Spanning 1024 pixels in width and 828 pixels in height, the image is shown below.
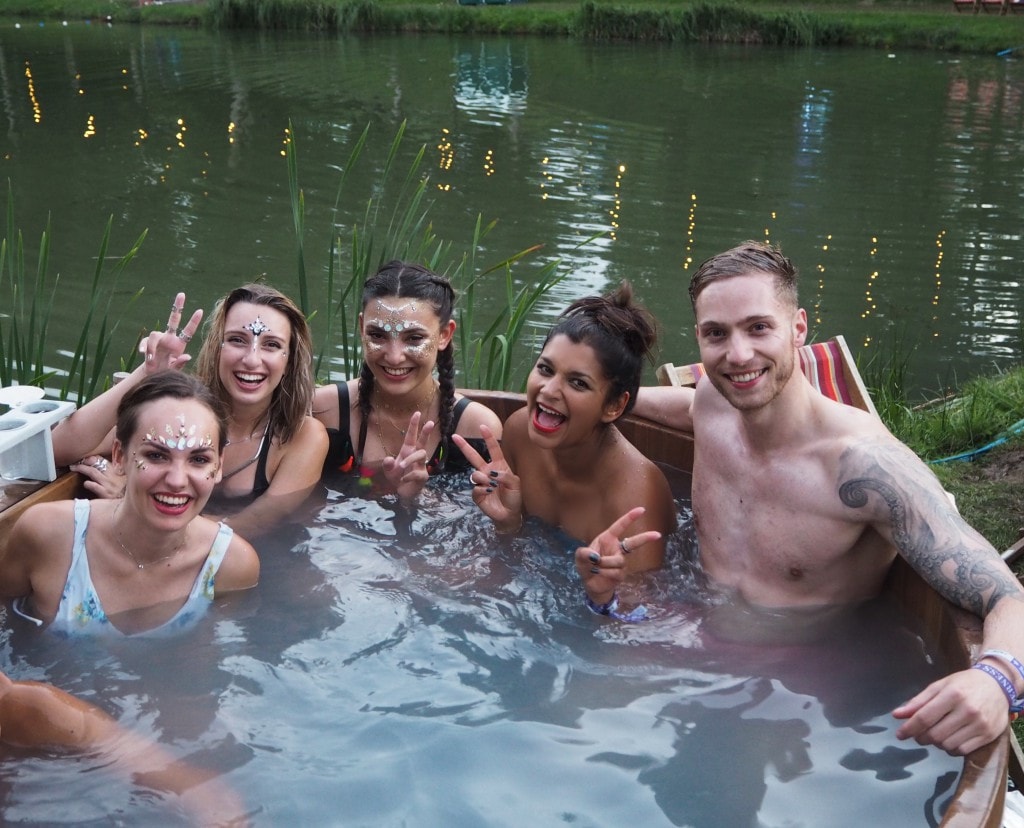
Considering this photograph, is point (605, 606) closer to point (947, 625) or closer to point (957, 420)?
point (947, 625)

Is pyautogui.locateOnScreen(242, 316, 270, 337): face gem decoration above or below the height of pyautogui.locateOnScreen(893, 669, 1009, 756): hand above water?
above

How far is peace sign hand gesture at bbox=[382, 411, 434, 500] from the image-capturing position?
336 cm

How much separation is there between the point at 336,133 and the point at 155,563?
11.9 metres

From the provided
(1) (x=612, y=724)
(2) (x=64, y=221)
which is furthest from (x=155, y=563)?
(2) (x=64, y=221)

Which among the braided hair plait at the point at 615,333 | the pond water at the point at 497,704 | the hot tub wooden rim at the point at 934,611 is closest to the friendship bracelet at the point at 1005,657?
the hot tub wooden rim at the point at 934,611

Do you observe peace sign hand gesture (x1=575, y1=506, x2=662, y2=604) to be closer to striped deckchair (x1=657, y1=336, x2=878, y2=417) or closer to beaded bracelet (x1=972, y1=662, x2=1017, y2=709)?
beaded bracelet (x1=972, y1=662, x2=1017, y2=709)

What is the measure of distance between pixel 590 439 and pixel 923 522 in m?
0.95

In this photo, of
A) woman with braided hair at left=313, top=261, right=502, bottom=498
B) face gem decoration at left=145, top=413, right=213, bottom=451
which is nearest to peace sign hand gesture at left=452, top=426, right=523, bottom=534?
woman with braided hair at left=313, top=261, right=502, bottom=498

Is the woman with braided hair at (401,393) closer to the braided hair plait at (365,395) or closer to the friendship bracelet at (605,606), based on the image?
the braided hair plait at (365,395)

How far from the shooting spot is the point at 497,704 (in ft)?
9.33

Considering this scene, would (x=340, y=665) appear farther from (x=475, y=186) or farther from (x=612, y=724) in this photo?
(x=475, y=186)

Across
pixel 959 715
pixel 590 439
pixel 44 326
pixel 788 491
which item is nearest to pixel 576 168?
pixel 44 326

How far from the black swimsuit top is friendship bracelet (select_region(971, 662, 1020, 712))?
188 cm

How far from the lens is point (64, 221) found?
10.3 m
